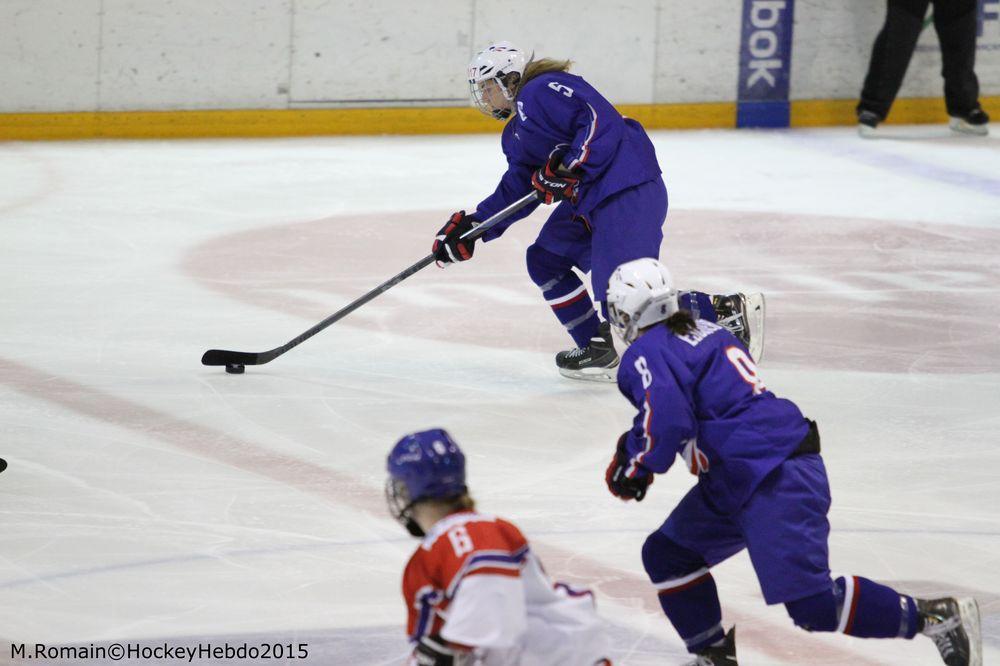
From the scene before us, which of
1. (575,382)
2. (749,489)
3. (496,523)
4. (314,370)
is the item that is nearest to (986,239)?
(575,382)

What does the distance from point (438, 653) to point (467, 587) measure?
4.0 inches

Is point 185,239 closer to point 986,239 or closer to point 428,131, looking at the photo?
point 428,131

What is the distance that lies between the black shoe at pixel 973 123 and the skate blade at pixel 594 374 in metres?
5.21

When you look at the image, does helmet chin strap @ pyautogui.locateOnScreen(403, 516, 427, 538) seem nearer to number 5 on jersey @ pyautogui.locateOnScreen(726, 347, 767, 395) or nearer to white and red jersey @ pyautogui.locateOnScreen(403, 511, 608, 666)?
white and red jersey @ pyautogui.locateOnScreen(403, 511, 608, 666)

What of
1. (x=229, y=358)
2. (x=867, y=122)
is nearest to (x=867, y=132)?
(x=867, y=122)

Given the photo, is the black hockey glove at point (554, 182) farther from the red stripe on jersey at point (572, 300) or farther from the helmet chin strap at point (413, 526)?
the helmet chin strap at point (413, 526)

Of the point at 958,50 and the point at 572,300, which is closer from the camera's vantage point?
the point at 572,300

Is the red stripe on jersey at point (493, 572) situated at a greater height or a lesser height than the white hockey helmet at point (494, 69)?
lesser

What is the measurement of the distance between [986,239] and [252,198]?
3.25 m

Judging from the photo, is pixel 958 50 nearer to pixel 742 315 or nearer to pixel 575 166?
pixel 742 315

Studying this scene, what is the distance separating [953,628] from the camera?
9.20 feet

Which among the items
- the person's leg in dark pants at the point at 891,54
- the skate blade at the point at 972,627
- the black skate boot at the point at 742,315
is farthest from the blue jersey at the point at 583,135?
the person's leg in dark pants at the point at 891,54

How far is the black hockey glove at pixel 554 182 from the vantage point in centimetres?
451

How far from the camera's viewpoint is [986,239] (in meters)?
7.01
